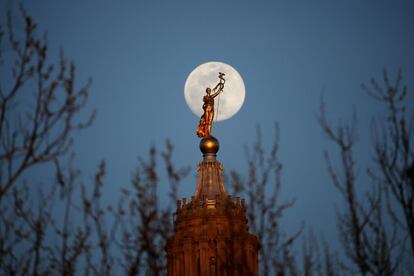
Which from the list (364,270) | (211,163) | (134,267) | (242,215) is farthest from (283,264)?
(211,163)

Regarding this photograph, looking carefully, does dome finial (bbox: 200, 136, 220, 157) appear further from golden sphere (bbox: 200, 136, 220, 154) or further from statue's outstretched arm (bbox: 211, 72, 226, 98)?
statue's outstretched arm (bbox: 211, 72, 226, 98)

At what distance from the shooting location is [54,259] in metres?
25.9

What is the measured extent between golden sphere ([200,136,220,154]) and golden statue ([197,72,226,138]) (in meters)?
0.85

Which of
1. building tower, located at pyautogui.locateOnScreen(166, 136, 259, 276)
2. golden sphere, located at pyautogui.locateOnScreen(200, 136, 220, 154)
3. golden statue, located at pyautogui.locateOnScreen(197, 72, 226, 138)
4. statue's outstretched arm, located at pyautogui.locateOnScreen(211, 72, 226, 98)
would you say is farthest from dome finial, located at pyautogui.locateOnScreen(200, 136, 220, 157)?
statue's outstretched arm, located at pyautogui.locateOnScreen(211, 72, 226, 98)

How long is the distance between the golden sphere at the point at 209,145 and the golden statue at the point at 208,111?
85 centimetres

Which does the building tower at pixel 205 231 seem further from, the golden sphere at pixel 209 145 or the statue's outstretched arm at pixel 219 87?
the statue's outstretched arm at pixel 219 87

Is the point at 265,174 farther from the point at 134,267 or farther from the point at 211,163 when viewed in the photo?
the point at 211,163

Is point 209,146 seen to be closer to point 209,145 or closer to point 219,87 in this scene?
point 209,145

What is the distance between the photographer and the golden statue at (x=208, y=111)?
225ft

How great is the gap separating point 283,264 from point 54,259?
8.30 m

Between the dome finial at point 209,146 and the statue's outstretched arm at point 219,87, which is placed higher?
the statue's outstretched arm at point 219,87

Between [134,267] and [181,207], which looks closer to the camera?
[134,267]

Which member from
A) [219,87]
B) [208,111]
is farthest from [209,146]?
[219,87]

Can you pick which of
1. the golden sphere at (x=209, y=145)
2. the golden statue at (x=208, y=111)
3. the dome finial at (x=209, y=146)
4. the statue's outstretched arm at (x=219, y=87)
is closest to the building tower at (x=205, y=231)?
the dome finial at (x=209, y=146)
